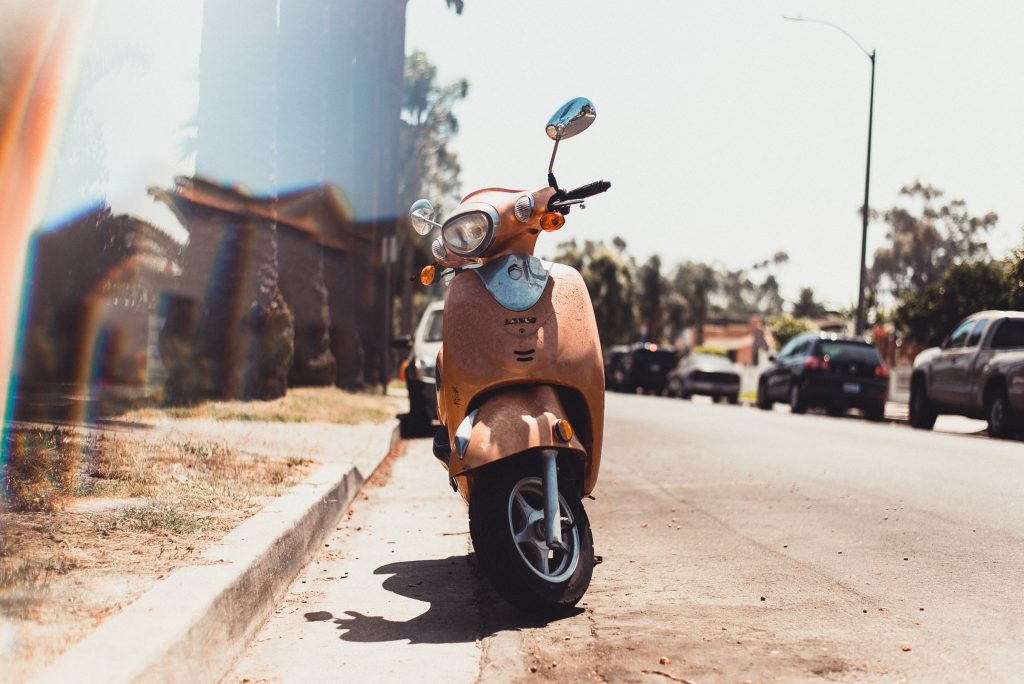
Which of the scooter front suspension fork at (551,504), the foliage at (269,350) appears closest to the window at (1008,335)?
the foliage at (269,350)

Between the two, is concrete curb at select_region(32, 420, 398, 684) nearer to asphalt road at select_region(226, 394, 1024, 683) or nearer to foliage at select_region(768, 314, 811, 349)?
asphalt road at select_region(226, 394, 1024, 683)

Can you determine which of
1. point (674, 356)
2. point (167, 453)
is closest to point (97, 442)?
point (167, 453)

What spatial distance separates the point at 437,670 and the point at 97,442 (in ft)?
13.2

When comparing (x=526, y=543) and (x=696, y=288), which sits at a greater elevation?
(x=696, y=288)

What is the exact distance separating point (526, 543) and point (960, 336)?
45.8 ft

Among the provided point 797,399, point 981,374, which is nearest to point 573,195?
point 981,374

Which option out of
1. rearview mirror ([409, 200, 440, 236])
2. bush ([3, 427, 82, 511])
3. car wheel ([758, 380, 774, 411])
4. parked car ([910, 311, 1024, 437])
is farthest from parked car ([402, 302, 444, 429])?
car wheel ([758, 380, 774, 411])

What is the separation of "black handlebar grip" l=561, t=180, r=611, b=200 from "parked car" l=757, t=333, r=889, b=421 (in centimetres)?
1701

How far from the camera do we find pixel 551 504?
14.4 ft

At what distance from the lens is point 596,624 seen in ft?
14.0

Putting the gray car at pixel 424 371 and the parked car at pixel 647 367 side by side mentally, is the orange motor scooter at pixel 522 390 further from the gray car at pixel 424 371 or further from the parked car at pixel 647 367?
the parked car at pixel 647 367

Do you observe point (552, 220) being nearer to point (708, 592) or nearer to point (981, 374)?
point (708, 592)

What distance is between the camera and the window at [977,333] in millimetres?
15852

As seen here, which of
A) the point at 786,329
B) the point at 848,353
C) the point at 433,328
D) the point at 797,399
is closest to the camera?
the point at 433,328
